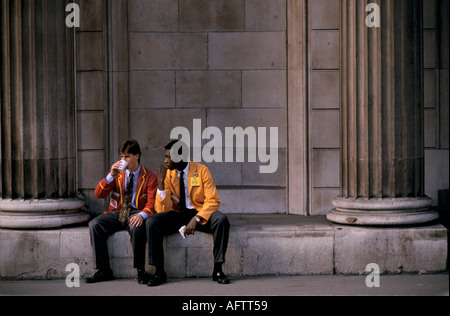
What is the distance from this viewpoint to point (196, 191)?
28.0ft

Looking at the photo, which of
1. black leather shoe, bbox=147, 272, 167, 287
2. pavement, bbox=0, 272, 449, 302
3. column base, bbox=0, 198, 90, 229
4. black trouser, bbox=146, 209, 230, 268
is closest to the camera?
pavement, bbox=0, 272, 449, 302

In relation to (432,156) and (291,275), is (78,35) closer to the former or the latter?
(291,275)

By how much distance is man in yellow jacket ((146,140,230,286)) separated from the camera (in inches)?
323

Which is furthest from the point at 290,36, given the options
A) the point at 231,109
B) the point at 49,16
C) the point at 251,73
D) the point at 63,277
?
the point at 63,277

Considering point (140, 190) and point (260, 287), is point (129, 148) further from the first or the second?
point (260, 287)

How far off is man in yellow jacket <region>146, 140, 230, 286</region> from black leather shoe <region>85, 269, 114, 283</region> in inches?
25.6

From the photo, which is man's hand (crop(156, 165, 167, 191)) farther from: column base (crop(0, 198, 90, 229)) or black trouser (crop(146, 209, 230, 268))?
column base (crop(0, 198, 90, 229))

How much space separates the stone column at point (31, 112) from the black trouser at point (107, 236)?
63 centimetres

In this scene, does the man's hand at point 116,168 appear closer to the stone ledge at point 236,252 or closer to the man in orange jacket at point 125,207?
the man in orange jacket at point 125,207

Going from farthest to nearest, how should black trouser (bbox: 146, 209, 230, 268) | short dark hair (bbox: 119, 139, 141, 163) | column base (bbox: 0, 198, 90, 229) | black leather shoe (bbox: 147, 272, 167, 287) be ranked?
column base (bbox: 0, 198, 90, 229) < short dark hair (bbox: 119, 139, 141, 163) < black trouser (bbox: 146, 209, 230, 268) < black leather shoe (bbox: 147, 272, 167, 287)

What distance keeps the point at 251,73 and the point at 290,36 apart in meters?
0.83

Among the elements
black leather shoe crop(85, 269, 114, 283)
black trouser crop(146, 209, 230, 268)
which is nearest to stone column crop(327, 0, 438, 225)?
black trouser crop(146, 209, 230, 268)

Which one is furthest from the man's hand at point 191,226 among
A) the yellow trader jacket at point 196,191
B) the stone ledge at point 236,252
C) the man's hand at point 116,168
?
the man's hand at point 116,168

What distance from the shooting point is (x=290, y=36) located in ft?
33.6
